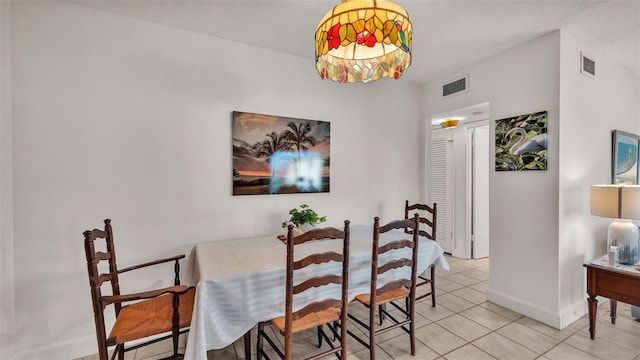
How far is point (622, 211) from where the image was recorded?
2.30m

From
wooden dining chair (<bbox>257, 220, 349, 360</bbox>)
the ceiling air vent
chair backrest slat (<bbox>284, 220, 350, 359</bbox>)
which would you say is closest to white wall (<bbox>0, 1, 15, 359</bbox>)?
wooden dining chair (<bbox>257, 220, 349, 360</bbox>)

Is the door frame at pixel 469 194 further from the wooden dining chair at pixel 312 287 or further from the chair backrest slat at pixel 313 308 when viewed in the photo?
the chair backrest slat at pixel 313 308

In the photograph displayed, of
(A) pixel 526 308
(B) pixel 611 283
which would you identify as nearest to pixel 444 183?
(A) pixel 526 308

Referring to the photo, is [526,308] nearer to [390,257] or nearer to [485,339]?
[485,339]

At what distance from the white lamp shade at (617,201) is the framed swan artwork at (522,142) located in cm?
46

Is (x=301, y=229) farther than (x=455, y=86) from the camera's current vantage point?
No

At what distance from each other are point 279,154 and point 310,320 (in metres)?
1.64

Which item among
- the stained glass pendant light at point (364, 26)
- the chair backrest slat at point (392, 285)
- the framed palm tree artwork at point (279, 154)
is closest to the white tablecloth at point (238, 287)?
the chair backrest slat at point (392, 285)

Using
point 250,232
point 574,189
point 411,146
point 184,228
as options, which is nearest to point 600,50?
point 574,189

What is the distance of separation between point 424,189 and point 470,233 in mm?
1291

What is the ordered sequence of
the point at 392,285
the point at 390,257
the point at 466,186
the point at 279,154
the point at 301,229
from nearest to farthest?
the point at 392,285 < the point at 390,257 < the point at 301,229 < the point at 279,154 < the point at 466,186

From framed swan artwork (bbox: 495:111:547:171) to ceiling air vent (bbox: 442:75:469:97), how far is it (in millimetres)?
664

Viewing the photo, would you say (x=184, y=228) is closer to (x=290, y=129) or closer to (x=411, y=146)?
(x=290, y=129)

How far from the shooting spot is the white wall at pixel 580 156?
257cm
